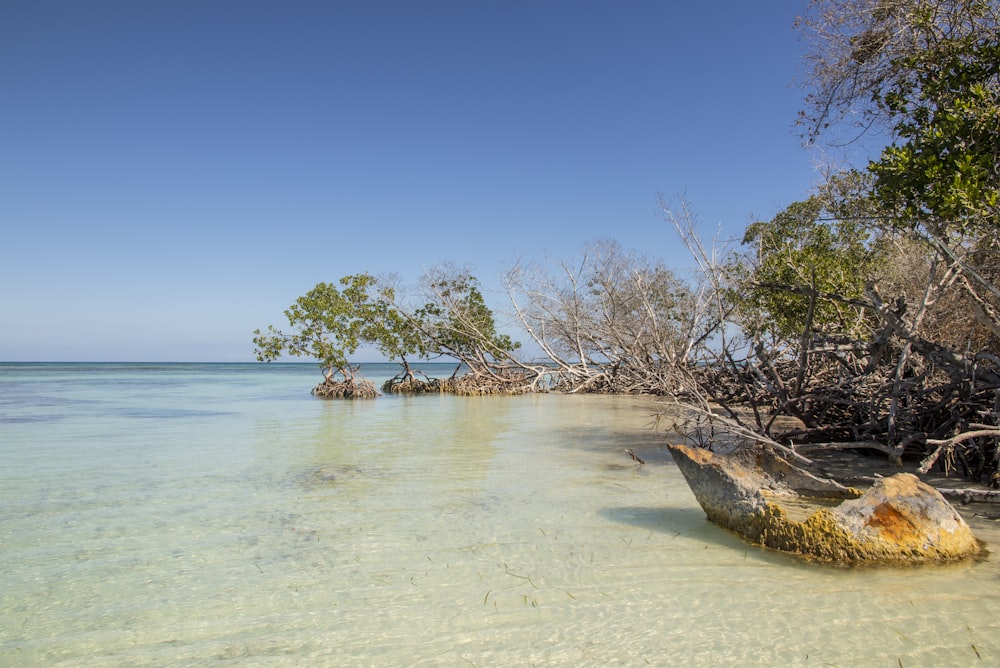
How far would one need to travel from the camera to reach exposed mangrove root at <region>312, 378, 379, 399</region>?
70.1 feet

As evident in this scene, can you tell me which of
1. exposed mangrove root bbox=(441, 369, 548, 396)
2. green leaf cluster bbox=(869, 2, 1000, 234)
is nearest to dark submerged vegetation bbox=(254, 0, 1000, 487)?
green leaf cluster bbox=(869, 2, 1000, 234)

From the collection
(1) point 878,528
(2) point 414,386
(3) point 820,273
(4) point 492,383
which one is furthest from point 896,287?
(2) point 414,386

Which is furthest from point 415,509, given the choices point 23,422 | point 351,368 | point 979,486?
point 351,368

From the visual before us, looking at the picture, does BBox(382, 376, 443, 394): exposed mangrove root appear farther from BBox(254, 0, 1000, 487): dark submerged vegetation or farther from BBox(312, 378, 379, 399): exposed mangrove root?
BBox(254, 0, 1000, 487): dark submerged vegetation

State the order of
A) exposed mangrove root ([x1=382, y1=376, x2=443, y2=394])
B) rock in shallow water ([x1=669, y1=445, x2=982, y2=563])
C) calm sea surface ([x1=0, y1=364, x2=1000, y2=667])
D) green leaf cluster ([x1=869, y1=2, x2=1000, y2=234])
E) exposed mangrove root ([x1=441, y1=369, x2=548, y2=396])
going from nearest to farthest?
calm sea surface ([x1=0, y1=364, x2=1000, y2=667]) → rock in shallow water ([x1=669, y1=445, x2=982, y2=563]) → green leaf cluster ([x1=869, y1=2, x2=1000, y2=234]) → exposed mangrove root ([x1=441, y1=369, x2=548, y2=396]) → exposed mangrove root ([x1=382, y1=376, x2=443, y2=394])

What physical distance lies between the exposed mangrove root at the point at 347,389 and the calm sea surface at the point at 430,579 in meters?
13.8

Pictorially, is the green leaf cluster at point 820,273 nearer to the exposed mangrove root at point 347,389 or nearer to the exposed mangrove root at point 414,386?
the exposed mangrove root at point 347,389

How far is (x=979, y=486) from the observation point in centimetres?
572

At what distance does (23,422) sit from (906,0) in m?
15.3

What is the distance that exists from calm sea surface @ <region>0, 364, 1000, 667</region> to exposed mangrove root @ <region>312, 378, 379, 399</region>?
1378 centimetres

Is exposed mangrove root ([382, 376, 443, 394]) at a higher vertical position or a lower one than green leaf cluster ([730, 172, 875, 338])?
lower

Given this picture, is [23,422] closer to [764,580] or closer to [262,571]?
[262,571]

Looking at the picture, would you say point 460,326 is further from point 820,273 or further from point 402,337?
point 820,273

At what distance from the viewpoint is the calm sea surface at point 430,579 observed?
297cm
